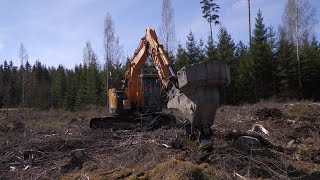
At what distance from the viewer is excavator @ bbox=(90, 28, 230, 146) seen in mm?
7453

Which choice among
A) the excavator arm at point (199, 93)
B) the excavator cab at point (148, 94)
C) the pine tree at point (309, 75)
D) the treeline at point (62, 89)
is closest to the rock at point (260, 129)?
the excavator arm at point (199, 93)

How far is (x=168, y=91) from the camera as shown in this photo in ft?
32.0

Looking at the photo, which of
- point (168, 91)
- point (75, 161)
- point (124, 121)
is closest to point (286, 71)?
point (124, 121)

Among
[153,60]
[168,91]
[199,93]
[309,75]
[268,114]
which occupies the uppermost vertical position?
[309,75]

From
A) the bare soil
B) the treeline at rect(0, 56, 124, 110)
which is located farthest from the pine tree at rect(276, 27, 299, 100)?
the bare soil

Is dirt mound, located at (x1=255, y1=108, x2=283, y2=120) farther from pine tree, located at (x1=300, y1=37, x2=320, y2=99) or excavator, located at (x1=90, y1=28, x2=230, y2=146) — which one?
pine tree, located at (x1=300, y1=37, x2=320, y2=99)

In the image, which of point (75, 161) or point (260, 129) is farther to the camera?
point (260, 129)

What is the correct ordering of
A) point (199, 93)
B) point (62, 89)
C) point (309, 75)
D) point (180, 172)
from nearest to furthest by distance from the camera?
point (180, 172), point (199, 93), point (309, 75), point (62, 89)

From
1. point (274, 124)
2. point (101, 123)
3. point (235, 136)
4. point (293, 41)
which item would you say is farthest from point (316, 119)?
point (293, 41)

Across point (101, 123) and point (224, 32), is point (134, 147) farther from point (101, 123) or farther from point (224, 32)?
point (224, 32)

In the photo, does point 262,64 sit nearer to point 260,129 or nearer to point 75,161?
point 260,129

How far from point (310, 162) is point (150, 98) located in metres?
7.46

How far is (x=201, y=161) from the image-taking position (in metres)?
7.70

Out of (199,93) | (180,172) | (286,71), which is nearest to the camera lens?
(180,172)
